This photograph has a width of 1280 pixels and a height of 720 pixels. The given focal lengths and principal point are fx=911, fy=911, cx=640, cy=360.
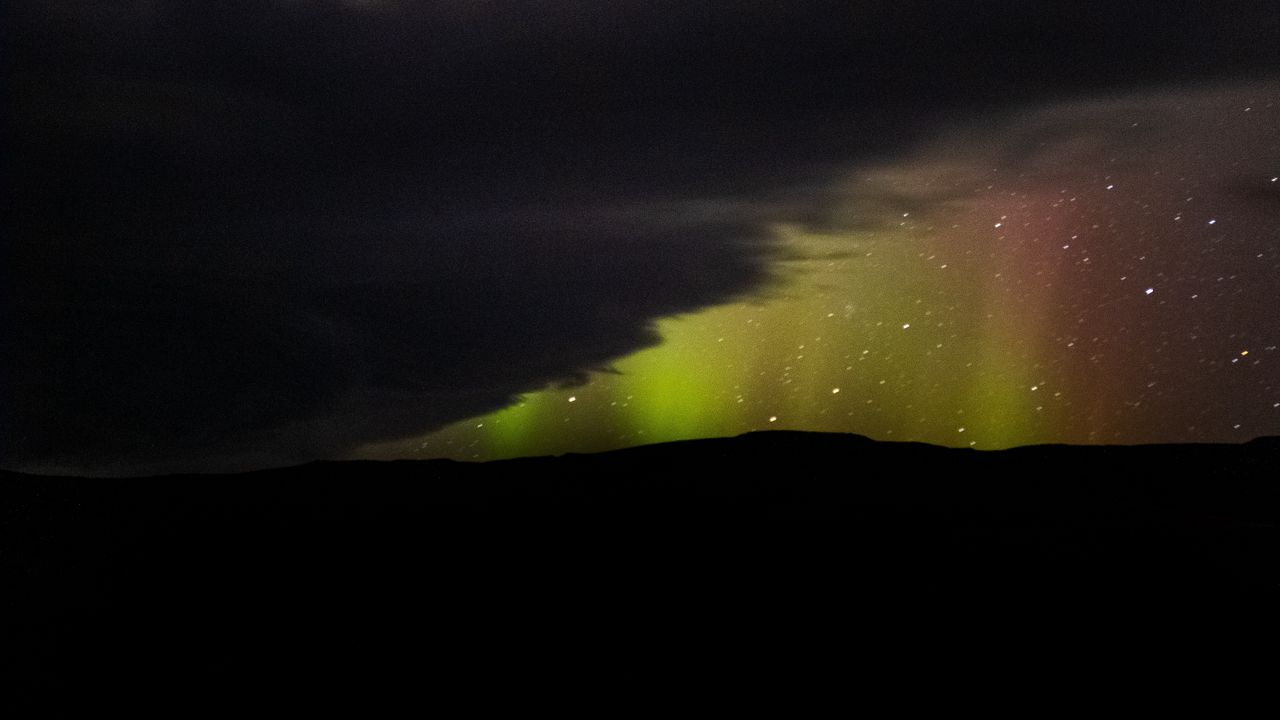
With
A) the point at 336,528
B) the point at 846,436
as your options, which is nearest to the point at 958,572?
the point at 336,528

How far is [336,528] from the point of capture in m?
8.39

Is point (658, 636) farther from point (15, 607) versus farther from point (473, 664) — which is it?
point (15, 607)

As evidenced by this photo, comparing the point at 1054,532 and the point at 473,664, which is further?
the point at 1054,532

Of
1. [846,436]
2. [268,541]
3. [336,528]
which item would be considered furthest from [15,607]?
[846,436]

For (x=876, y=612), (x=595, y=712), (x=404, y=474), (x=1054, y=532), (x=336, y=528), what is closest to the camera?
Answer: (x=595, y=712)

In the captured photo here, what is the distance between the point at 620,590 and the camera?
654 centimetres

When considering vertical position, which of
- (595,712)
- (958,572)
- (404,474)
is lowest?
(595,712)

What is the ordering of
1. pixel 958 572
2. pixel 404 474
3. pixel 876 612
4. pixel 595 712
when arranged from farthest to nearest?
1. pixel 404 474
2. pixel 958 572
3. pixel 876 612
4. pixel 595 712

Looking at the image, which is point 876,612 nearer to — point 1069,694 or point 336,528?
point 1069,694

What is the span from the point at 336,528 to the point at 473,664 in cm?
326

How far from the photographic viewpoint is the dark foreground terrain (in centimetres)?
545

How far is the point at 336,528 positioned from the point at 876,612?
16.2 feet

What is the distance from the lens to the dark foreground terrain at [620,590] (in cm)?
545

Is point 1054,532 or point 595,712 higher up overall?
point 1054,532
